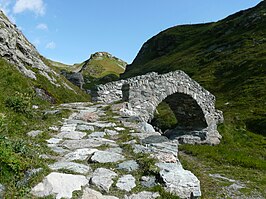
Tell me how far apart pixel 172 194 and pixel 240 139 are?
60.5 feet

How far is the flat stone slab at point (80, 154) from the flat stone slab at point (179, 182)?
1.75m

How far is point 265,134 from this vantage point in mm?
23562

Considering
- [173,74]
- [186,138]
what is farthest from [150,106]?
[186,138]

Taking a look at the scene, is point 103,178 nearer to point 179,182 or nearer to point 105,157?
point 105,157

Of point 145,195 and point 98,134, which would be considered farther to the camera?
point 98,134

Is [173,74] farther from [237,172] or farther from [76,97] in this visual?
[76,97]

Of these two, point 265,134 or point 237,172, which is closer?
point 237,172

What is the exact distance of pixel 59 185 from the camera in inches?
211

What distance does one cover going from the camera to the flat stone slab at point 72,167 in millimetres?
6029

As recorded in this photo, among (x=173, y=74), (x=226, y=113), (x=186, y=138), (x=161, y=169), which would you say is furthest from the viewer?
(x=226, y=113)

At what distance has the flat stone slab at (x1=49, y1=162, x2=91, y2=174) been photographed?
6.03 m

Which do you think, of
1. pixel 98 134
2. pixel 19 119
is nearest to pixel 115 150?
pixel 98 134

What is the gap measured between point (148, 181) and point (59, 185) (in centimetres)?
169

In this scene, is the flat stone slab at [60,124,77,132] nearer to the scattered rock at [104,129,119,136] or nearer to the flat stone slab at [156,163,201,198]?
the scattered rock at [104,129,119,136]
